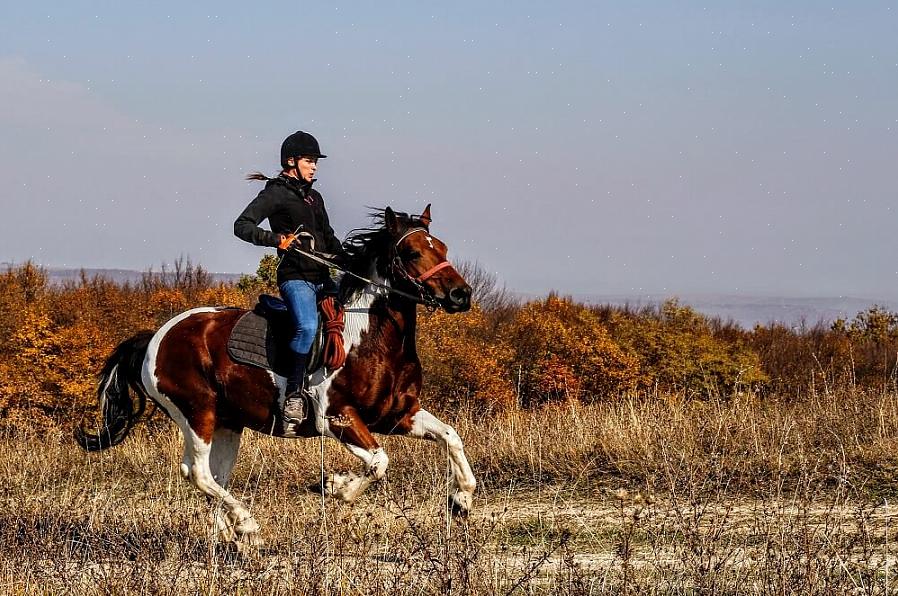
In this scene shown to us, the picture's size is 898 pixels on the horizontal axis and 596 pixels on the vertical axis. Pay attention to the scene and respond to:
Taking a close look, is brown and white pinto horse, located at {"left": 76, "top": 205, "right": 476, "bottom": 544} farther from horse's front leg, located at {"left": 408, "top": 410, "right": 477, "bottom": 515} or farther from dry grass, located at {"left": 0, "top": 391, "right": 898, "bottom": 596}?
dry grass, located at {"left": 0, "top": 391, "right": 898, "bottom": 596}

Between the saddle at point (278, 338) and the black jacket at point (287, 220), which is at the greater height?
the black jacket at point (287, 220)

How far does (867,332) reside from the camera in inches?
1593

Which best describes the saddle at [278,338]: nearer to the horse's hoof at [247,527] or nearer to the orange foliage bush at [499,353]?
the horse's hoof at [247,527]

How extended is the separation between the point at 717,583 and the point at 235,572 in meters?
2.63

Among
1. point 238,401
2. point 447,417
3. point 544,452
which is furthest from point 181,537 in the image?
point 447,417

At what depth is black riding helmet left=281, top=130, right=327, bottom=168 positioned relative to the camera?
8.84 metres

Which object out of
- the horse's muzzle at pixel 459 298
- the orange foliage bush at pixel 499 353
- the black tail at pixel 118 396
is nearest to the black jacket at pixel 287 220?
the horse's muzzle at pixel 459 298

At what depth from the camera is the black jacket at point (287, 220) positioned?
8602 mm

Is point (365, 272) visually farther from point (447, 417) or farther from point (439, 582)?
point (447, 417)

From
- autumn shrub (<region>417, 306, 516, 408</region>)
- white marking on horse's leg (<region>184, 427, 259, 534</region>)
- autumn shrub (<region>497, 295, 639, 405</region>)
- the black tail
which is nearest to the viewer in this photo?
white marking on horse's leg (<region>184, 427, 259, 534</region>)

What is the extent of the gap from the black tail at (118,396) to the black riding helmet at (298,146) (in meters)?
2.29

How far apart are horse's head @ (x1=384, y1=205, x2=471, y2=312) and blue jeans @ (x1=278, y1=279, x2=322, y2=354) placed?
63 cm

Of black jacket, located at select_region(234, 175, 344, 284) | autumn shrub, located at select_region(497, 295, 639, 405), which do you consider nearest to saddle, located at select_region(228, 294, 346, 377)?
black jacket, located at select_region(234, 175, 344, 284)

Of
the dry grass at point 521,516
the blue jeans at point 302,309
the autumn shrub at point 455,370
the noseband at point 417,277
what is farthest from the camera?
the autumn shrub at point 455,370
